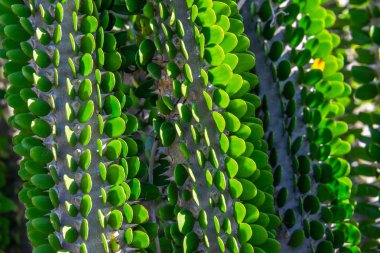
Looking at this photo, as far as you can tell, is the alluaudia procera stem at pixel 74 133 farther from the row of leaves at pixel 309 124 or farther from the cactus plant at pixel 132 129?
the row of leaves at pixel 309 124

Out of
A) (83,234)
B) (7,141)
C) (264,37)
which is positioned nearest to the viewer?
(83,234)

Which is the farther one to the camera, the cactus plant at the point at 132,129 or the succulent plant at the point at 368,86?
the succulent plant at the point at 368,86

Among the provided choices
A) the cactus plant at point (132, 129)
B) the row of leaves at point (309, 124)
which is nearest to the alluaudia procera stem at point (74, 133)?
the cactus plant at point (132, 129)

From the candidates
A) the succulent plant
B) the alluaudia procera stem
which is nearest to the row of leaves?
the succulent plant

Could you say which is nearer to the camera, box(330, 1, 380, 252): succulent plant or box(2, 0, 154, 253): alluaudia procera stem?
box(2, 0, 154, 253): alluaudia procera stem

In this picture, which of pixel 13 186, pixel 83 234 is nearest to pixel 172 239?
pixel 83 234

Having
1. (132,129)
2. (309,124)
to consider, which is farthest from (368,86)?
(132,129)

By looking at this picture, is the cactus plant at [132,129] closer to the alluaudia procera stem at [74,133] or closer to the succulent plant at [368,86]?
the alluaudia procera stem at [74,133]

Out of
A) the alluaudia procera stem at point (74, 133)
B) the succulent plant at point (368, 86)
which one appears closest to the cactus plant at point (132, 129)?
the alluaudia procera stem at point (74, 133)

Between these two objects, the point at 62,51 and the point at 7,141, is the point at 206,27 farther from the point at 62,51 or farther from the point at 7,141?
the point at 7,141

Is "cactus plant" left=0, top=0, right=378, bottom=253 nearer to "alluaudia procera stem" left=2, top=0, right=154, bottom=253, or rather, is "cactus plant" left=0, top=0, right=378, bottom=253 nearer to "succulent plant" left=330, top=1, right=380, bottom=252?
"alluaudia procera stem" left=2, top=0, right=154, bottom=253

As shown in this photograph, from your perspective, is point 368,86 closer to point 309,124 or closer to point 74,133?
point 309,124
